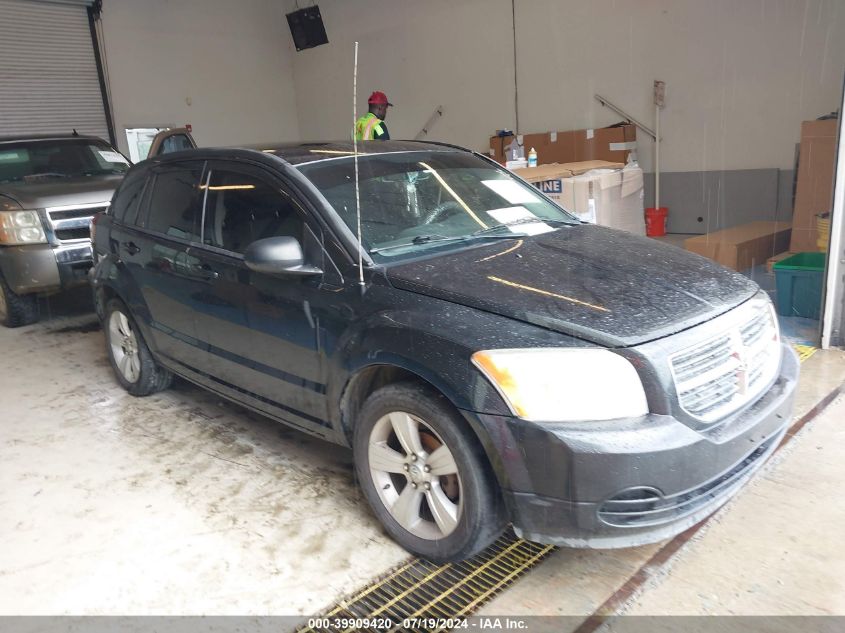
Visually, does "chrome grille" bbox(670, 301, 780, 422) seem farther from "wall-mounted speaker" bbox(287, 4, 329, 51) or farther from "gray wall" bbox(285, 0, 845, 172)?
"wall-mounted speaker" bbox(287, 4, 329, 51)

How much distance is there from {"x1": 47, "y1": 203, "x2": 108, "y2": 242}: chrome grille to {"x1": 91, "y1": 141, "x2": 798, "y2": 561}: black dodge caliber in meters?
2.79

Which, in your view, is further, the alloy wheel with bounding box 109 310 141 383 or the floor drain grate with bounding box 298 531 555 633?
the alloy wheel with bounding box 109 310 141 383

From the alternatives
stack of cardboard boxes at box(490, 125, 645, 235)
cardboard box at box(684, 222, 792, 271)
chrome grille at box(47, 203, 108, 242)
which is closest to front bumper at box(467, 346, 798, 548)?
stack of cardboard boxes at box(490, 125, 645, 235)

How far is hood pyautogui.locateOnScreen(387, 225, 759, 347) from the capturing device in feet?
7.29

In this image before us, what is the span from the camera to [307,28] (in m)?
14.2

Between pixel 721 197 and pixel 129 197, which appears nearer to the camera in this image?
pixel 129 197

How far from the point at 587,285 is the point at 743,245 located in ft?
14.8

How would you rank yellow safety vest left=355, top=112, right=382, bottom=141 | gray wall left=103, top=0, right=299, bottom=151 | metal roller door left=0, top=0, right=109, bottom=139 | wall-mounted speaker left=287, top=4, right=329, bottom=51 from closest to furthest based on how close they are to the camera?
yellow safety vest left=355, top=112, right=382, bottom=141
metal roller door left=0, top=0, right=109, bottom=139
gray wall left=103, top=0, right=299, bottom=151
wall-mounted speaker left=287, top=4, right=329, bottom=51

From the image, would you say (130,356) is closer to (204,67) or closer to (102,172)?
(102,172)

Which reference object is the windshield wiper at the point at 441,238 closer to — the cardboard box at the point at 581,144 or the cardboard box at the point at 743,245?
the cardboard box at the point at 743,245

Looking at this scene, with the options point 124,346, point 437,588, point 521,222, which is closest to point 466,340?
point 437,588

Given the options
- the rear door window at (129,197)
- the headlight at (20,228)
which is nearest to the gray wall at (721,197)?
the rear door window at (129,197)

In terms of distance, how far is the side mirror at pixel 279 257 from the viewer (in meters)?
2.70

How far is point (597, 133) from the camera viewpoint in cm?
938
